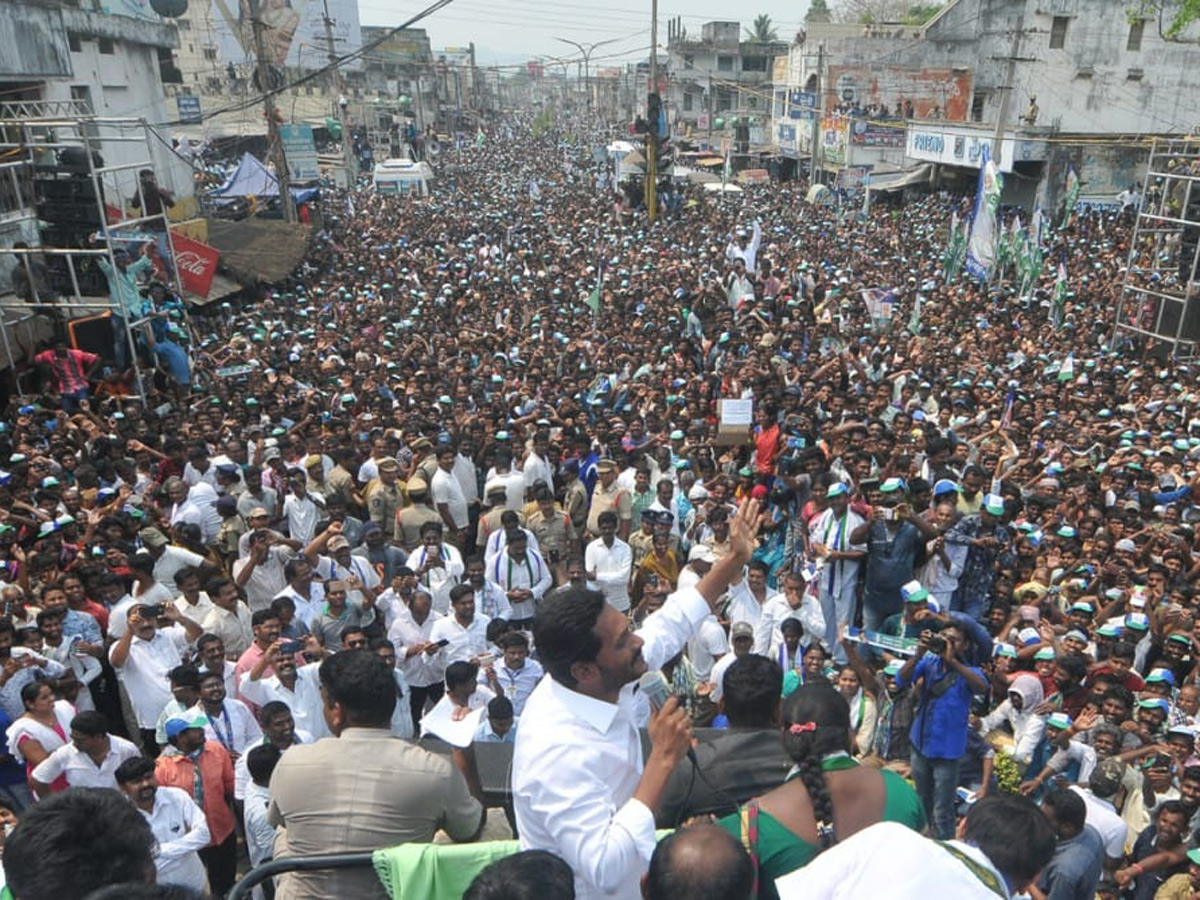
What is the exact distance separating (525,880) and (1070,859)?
269 centimetres

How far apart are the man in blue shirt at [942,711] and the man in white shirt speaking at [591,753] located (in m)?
2.69

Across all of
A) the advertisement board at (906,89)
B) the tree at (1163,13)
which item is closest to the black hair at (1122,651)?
the tree at (1163,13)

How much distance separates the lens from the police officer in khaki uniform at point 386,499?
6.86 m

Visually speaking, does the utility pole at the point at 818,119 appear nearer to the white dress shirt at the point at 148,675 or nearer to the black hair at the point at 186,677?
the white dress shirt at the point at 148,675

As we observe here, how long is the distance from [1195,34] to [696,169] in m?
20.2

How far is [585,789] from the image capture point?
5.95ft

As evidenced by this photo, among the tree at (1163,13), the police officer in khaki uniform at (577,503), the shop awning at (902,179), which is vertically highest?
the tree at (1163,13)

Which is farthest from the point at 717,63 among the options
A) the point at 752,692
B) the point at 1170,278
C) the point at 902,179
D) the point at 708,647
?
the point at 752,692

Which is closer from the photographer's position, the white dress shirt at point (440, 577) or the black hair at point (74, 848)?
the black hair at point (74, 848)

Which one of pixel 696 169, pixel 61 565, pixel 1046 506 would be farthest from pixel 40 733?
pixel 696 169

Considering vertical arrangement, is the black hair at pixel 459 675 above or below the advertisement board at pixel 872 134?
below

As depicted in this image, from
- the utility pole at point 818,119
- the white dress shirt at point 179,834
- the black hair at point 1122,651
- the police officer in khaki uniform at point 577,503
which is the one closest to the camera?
the white dress shirt at point 179,834

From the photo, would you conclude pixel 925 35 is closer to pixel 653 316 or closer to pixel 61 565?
pixel 653 316

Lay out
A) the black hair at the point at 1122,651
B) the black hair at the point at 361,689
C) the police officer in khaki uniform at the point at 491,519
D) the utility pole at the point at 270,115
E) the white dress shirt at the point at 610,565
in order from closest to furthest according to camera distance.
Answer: the black hair at the point at 361,689 → the black hair at the point at 1122,651 → the white dress shirt at the point at 610,565 → the police officer in khaki uniform at the point at 491,519 → the utility pole at the point at 270,115
